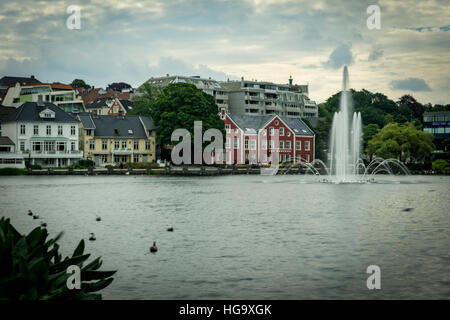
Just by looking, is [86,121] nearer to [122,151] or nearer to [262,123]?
[122,151]

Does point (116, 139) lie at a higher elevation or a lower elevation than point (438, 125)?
lower

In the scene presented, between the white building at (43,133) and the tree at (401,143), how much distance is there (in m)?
60.8

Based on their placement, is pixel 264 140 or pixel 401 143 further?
pixel 264 140

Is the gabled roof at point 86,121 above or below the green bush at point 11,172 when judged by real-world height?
above

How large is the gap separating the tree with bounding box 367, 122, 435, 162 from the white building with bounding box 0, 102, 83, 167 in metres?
60.8

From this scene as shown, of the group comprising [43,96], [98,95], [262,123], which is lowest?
[262,123]

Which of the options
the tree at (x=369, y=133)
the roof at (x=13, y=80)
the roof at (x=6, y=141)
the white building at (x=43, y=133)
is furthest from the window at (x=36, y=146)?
the roof at (x=13, y=80)

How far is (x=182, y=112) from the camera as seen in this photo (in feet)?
338

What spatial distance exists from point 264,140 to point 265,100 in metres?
55.5

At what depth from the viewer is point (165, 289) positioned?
57.6 ft

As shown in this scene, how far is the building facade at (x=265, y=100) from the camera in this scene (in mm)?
176875

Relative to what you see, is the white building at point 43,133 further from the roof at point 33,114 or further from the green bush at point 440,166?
the green bush at point 440,166

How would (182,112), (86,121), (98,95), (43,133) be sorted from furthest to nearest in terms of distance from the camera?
(98,95)
(86,121)
(43,133)
(182,112)

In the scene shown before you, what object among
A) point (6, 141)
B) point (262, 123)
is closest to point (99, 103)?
point (262, 123)
